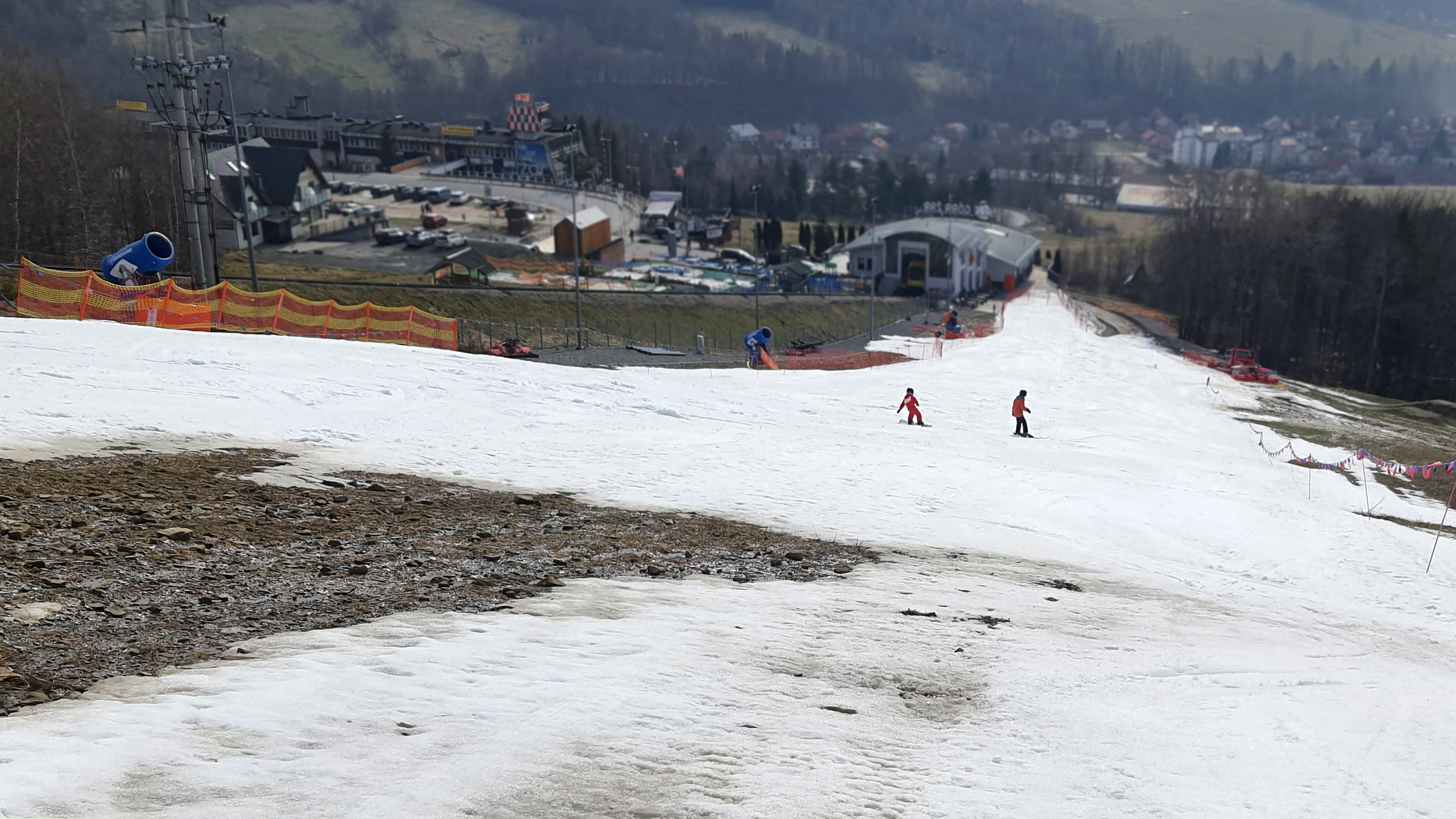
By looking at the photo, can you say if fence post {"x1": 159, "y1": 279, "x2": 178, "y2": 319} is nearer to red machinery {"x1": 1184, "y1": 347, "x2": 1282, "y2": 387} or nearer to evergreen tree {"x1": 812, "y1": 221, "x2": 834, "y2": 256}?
red machinery {"x1": 1184, "y1": 347, "x2": 1282, "y2": 387}

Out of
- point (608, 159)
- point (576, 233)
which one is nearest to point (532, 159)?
point (608, 159)

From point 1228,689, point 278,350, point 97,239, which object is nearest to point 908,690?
point 1228,689

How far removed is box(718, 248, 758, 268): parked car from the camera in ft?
303

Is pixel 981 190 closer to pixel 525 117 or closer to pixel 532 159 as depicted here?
pixel 532 159

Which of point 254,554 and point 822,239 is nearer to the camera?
point 254,554

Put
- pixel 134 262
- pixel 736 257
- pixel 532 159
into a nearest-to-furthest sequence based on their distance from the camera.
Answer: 1. pixel 134 262
2. pixel 736 257
3. pixel 532 159

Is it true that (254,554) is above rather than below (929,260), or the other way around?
below

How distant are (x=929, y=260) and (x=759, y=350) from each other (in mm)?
48486

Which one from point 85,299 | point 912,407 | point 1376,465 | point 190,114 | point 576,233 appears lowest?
point 1376,465

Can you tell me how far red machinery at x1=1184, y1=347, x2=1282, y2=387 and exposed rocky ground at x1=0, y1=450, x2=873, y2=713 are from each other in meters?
39.6

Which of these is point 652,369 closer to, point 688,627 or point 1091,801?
point 688,627

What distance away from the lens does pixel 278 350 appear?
22938 mm

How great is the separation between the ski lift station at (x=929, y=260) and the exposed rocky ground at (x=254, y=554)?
6221 cm

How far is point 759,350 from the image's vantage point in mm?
35406
